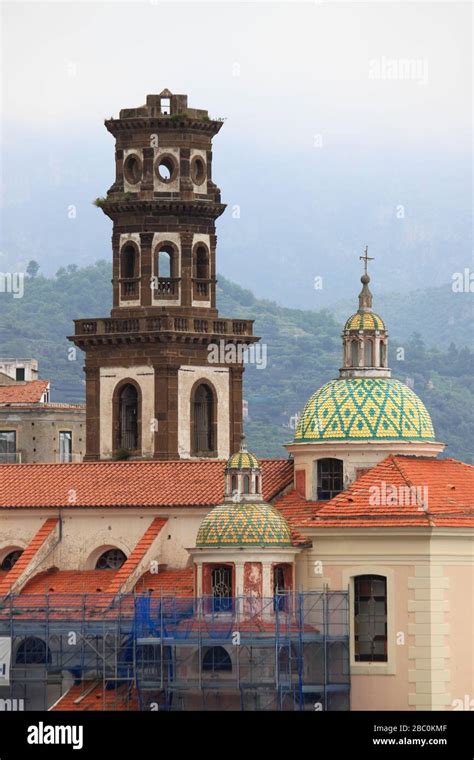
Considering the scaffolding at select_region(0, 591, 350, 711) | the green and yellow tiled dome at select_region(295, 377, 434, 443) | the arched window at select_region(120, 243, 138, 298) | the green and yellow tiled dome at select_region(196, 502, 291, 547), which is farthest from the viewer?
the arched window at select_region(120, 243, 138, 298)

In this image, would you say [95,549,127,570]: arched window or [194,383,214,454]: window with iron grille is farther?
[194,383,214,454]: window with iron grille

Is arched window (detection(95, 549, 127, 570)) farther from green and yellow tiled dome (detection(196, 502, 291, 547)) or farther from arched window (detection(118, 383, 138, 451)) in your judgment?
arched window (detection(118, 383, 138, 451))

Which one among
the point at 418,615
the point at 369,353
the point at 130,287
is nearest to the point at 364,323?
the point at 369,353

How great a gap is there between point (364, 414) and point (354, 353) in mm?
3024

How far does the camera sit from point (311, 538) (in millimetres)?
112812

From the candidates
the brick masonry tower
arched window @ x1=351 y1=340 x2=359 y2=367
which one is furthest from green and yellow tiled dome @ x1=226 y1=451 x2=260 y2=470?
the brick masonry tower

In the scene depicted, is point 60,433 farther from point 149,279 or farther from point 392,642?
point 392,642

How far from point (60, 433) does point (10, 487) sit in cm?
4440

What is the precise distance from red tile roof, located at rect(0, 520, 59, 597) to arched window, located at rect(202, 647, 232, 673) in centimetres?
1098

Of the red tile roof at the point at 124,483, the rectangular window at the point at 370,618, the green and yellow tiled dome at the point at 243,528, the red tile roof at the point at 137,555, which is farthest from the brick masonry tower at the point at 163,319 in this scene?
the rectangular window at the point at 370,618

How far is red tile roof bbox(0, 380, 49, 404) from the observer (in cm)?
17175

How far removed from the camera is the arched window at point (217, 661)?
112m
